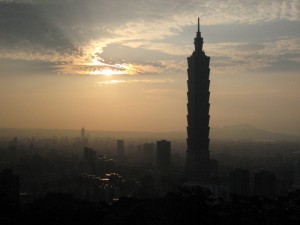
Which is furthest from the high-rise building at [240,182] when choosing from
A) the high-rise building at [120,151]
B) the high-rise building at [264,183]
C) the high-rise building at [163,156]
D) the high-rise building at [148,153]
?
the high-rise building at [120,151]

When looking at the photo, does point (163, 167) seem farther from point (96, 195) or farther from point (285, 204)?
point (285, 204)

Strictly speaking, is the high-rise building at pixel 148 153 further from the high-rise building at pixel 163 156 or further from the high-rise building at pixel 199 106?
the high-rise building at pixel 199 106

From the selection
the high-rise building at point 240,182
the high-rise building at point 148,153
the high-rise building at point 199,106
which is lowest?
the high-rise building at point 240,182

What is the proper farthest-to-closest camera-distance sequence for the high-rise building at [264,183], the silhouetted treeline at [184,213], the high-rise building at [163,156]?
the high-rise building at [163,156] → the high-rise building at [264,183] → the silhouetted treeline at [184,213]

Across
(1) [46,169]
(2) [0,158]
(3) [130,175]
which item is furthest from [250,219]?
(2) [0,158]

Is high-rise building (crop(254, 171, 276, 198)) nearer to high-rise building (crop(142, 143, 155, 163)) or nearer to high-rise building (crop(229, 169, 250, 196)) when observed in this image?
high-rise building (crop(229, 169, 250, 196))

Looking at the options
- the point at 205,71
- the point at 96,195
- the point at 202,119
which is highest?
the point at 205,71

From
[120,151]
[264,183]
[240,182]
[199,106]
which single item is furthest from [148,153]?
[264,183]

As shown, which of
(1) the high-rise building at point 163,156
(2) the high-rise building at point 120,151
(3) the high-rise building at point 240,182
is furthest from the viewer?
(2) the high-rise building at point 120,151

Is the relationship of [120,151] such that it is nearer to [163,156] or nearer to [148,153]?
[148,153]
